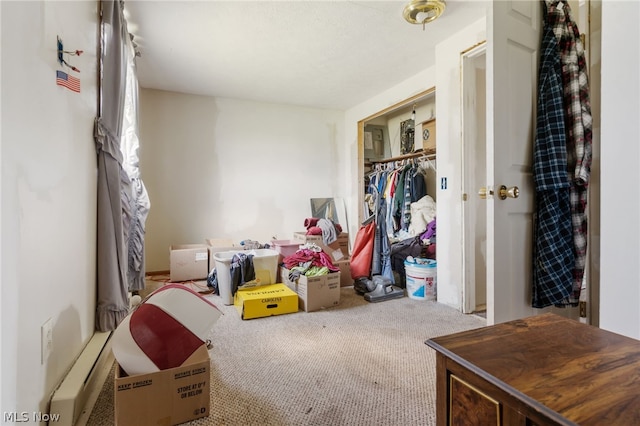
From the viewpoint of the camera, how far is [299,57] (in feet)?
9.60

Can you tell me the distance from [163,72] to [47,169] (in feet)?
8.57

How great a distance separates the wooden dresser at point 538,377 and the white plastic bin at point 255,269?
2202mm

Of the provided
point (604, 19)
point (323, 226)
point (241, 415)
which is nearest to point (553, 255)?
point (604, 19)

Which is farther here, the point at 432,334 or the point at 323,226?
the point at 323,226

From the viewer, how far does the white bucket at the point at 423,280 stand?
9.28 ft

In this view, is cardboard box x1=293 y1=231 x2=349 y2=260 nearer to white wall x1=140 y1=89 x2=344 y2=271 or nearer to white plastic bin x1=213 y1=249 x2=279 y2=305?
white plastic bin x1=213 y1=249 x2=279 y2=305

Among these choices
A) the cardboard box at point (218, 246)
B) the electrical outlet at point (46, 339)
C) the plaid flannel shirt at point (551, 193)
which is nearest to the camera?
the electrical outlet at point (46, 339)

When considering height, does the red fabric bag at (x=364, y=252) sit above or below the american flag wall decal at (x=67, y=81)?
below

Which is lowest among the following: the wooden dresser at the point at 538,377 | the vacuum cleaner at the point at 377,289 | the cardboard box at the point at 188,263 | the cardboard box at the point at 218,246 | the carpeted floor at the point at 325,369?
the carpeted floor at the point at 325,369

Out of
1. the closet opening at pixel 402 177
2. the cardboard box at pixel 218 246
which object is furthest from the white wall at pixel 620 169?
the cardboard box at pixel 218 246

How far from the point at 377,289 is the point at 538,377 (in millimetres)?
2393

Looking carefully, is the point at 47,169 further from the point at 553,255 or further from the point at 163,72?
the point at 163,72

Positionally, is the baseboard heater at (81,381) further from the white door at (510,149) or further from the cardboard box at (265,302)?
the white door at (510,149)

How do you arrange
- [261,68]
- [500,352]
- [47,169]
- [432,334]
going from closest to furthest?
[500,352], [47,169], [432,334], [261,68]
